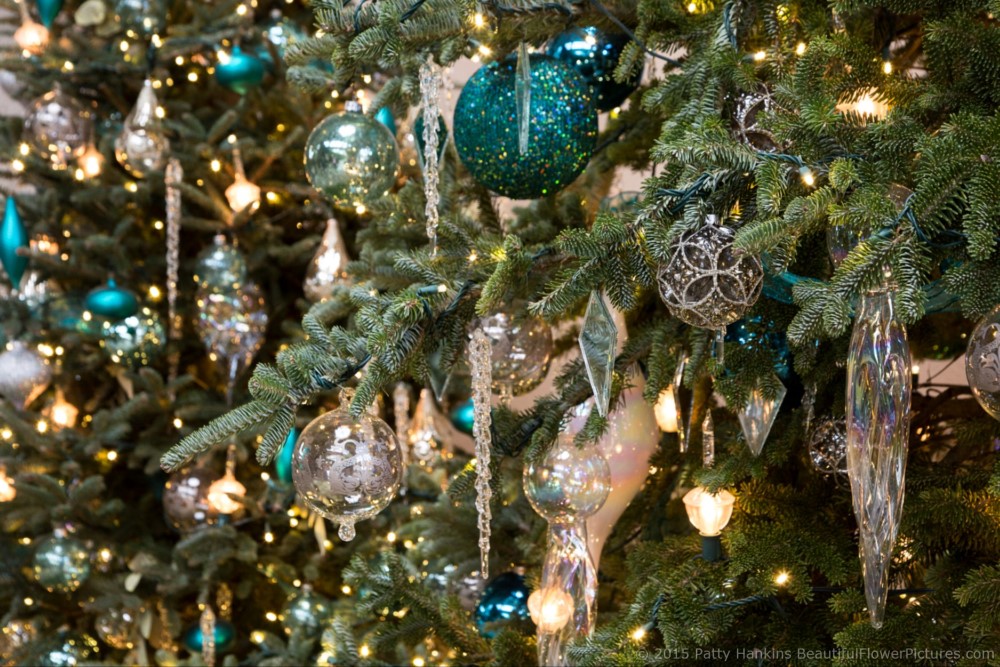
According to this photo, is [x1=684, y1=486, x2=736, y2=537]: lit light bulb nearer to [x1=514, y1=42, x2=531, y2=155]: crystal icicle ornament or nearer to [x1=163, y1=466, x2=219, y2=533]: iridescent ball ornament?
[x1=514, y1=42, x2=531, y2=155]: crystal icicle ornament

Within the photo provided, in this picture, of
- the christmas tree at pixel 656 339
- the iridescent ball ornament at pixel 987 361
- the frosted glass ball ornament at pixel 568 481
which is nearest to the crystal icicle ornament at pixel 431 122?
the christmas tree at pixel 656 339

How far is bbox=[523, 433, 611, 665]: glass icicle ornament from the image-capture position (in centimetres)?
115

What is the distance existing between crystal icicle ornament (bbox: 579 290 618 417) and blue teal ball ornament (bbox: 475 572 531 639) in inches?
21.7

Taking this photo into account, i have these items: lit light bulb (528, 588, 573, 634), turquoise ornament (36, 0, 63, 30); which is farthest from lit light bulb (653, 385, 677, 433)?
turquoise ornament (36, 0, 63, 30)

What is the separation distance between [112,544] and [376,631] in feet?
3.54

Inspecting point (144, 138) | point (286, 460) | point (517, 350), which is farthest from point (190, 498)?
point (517, 350)

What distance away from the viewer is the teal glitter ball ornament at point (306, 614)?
77.6 inches

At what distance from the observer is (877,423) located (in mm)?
883

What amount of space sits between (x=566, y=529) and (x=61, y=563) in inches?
50.2

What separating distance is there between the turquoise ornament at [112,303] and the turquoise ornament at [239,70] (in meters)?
0.45

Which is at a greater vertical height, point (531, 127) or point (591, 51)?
point (591, 51)

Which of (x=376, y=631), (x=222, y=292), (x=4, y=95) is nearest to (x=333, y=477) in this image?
(x=376, y=631)

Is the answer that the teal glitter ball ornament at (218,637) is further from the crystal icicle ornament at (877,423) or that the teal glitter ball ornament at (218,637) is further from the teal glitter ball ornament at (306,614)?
the crystal icicle ornament at (877,423)

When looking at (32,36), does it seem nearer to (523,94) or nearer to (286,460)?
(286,460)
